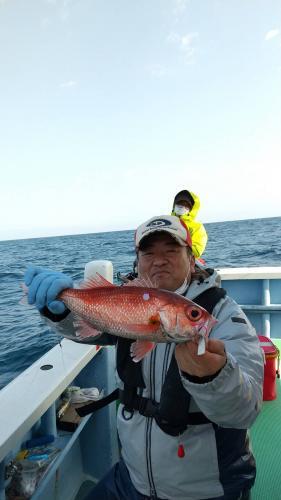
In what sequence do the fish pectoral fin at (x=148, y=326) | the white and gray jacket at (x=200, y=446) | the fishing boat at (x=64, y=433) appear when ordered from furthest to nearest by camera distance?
the fishing boat at (x=64, y=433) → the white and gray jacket at (x=200, y=446) → the fish pectoral fin at (x=148, y=326)

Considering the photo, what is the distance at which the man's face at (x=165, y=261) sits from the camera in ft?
8.56

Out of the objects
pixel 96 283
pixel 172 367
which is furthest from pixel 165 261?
pixel 172 367

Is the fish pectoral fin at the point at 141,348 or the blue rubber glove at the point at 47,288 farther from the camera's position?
the blue rubber glove at the point at 47,288

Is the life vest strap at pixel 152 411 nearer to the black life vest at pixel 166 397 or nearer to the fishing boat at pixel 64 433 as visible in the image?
the black life vest at pixel 166 397

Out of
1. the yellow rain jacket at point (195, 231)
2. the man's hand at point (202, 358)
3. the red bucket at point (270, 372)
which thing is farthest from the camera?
the yellow rain jacket at point (195, 231)

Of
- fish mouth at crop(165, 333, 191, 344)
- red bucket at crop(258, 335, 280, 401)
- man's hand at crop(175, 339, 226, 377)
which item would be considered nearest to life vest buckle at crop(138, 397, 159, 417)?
man's hand at crop(175, 339, 226, 377)

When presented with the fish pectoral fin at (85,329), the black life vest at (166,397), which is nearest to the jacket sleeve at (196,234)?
the black life vest at (166,397)

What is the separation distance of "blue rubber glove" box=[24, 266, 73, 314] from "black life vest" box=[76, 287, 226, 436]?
26.7 inches

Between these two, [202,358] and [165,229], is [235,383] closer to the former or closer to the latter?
[202,358]

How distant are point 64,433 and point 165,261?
A: 2671mm

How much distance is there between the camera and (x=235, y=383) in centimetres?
177

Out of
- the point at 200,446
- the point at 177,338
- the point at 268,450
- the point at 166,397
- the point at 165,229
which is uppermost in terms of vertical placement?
the point at 165,229

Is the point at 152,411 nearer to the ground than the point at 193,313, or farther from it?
nearer to the ground

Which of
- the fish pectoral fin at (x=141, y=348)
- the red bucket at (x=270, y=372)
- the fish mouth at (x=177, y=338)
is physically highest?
the fish mouth at (x=177, y=338)
